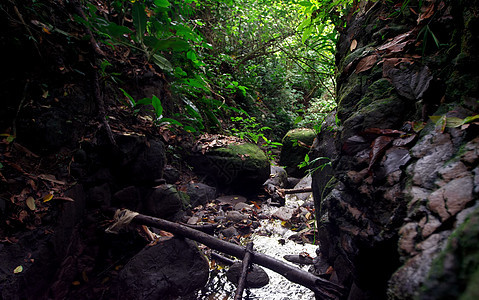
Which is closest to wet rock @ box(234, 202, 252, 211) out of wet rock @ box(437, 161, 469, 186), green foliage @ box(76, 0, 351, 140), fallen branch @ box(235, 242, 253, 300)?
green foliage @ box(76, 0, 351, 140)

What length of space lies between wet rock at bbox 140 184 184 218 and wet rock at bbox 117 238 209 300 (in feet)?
1.98

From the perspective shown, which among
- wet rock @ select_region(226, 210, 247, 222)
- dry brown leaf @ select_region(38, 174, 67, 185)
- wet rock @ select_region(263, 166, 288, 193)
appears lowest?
wet rock @ select_region(226, 210, 247, 222)

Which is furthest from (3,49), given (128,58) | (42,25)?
(128,58)

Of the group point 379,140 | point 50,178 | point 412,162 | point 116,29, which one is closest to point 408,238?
point 412,162

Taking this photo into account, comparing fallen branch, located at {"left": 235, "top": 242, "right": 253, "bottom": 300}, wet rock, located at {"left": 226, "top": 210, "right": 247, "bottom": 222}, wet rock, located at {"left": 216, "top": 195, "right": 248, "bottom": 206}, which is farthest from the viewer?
wet rock, located at {"left": 216, "top": 195, "right": 248, "bottom": 206}

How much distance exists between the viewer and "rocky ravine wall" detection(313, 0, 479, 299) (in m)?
0.67

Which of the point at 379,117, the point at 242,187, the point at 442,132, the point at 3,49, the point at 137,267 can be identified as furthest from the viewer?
the point at 242,187

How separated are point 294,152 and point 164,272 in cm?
526

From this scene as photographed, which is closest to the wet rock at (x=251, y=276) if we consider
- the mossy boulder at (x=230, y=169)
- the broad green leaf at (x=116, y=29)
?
the mossy boulder at (x=230, y=169)

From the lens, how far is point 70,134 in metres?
2.34

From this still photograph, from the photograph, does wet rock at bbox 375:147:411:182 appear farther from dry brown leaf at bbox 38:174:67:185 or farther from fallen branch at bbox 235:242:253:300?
dry brown leaf at bbox 38:174:67:185

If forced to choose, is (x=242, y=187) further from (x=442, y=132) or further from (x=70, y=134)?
(x=442, y=132)

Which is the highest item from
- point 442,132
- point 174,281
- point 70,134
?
point 442,132

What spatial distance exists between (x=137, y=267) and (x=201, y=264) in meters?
0.63
